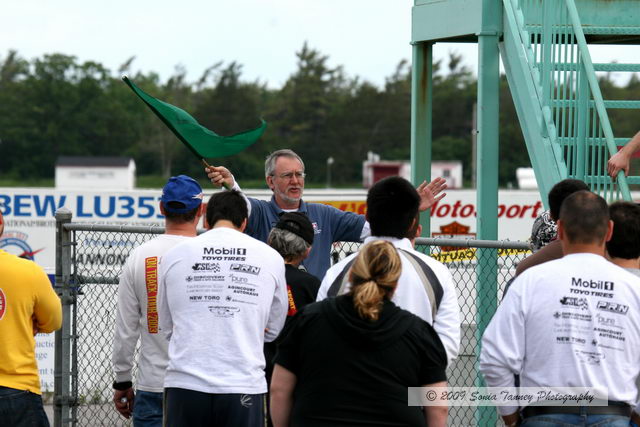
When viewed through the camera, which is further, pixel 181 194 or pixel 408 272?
pixel 181 194

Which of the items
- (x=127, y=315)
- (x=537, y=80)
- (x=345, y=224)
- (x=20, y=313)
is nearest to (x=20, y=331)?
(x=20, y=313)

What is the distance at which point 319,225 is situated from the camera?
6590mm

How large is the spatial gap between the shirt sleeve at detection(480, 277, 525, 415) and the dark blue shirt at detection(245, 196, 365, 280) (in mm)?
2120

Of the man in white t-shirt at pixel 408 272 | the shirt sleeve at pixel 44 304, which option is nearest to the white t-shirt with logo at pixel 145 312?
the shirt sleeve at pixel 44 304

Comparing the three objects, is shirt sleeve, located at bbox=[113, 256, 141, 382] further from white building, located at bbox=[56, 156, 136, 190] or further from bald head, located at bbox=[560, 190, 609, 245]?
white building, located at bbox=[56, 156, 136, 190]

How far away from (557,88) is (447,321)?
3950 mm

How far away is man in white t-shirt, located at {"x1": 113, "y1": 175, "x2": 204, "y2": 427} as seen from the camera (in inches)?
224

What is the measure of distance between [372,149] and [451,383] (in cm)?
9550

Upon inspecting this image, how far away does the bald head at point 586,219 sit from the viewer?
436 centimetres

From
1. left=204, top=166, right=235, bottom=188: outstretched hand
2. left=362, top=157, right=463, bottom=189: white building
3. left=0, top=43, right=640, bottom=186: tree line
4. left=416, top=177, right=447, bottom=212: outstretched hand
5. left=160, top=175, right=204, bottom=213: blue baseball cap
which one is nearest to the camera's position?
left=160, top=175, right=204, bottom=213: blue baseball cap

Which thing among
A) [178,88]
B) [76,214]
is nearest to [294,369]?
[76,214]

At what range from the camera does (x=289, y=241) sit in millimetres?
5488

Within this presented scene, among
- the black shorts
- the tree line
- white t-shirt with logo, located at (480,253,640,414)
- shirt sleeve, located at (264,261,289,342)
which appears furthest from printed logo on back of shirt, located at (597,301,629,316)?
the tree line

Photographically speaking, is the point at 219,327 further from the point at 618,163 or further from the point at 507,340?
the point at 618,163
